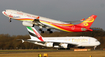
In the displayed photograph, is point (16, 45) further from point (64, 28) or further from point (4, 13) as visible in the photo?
point (64, 28)

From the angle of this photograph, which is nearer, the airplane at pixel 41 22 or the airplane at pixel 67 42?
the airplane at pixel 41 22

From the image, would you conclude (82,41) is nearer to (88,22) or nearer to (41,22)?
(88,22)

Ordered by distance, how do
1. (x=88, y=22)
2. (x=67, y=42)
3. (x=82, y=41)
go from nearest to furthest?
1. (x=88, y=22)
2. (x=82, y=41)
3. (x=67, y=42)

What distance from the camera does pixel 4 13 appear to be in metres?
55.7

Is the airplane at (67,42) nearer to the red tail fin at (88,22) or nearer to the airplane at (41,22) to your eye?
the red tail fin at (88,22)

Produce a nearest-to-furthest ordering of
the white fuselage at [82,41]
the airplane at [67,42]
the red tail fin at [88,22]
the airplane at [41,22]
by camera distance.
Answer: the airplane at [41,22] → the red tail fin at [88,22] → the white fuselage at [82,41] → the airplane at [67,42]

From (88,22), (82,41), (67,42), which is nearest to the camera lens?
(88,22)

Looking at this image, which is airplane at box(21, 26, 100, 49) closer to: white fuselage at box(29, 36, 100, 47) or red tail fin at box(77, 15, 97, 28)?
white fuselage at box(29, 36, 100, 47)

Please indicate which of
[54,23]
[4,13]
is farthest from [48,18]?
[4,13]

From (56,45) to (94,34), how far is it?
89.5ft

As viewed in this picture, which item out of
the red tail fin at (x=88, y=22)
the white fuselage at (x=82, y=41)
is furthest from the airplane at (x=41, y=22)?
the white fuselage at (x=82, y=41)

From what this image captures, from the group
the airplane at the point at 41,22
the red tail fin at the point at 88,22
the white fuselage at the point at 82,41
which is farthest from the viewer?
the white fuselage at the point at 82,41

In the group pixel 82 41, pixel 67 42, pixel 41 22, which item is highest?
pixel 41 22

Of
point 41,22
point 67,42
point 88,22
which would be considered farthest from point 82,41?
point 41,22
